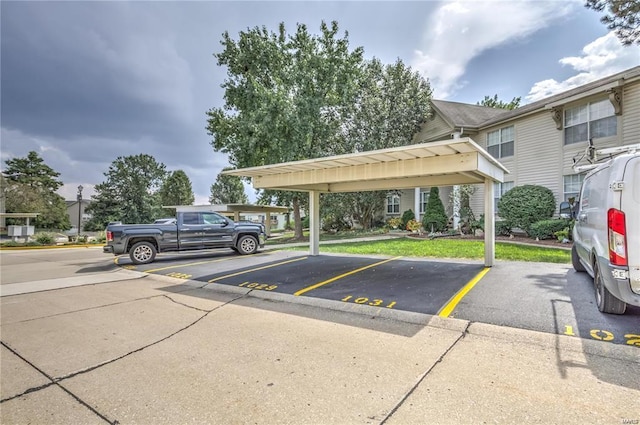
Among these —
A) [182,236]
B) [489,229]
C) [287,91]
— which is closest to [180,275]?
[182,236]

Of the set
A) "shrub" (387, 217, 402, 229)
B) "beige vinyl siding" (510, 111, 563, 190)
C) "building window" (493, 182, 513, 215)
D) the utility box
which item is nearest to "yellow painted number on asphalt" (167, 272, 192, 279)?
"building window" (493, 182, 513, 215)

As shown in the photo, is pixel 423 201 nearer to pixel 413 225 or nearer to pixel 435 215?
pixel 413 225

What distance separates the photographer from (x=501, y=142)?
54.6 ft

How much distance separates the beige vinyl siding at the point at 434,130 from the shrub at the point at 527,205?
5.28m

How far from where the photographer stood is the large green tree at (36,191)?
30.2m

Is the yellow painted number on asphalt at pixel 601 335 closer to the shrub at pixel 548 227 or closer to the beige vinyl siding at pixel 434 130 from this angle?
the shrub at pixel 548 227

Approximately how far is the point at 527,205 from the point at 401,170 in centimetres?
967

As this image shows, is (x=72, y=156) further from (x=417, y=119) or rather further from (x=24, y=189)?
(x=24, y=189)

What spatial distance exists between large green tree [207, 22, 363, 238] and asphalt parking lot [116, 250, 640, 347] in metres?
9.98

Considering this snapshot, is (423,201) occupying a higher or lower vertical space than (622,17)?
lower

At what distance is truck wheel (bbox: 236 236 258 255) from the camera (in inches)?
499

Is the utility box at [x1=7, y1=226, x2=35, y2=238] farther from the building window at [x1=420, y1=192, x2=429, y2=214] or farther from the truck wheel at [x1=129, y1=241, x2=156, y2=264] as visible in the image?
the building window at [x1=420, y1=192, x2=429, y2=214]

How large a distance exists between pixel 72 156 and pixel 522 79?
26440 mm

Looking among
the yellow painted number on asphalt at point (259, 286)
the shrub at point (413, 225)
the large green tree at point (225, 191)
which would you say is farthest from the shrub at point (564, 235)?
the large green tree at point (225, 191)
